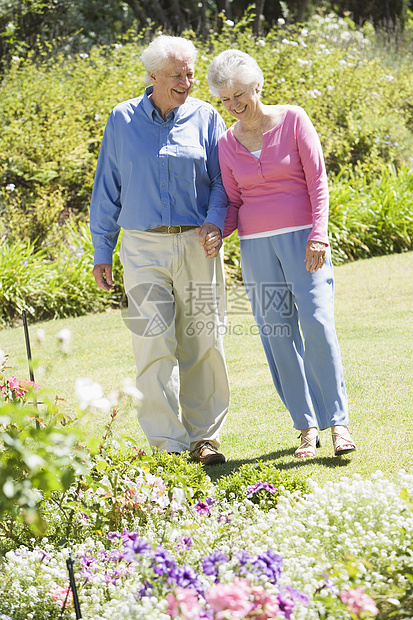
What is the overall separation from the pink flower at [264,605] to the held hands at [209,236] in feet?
6.24

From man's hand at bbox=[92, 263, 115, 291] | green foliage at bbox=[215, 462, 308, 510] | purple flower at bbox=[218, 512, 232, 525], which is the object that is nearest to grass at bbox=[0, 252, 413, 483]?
green foliage at bbox=[215, 462, 308, 510]

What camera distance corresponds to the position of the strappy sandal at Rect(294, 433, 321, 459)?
3.59m

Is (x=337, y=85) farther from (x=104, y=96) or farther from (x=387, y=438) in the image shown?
(x=387, y=438)

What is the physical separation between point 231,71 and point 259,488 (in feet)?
5.97

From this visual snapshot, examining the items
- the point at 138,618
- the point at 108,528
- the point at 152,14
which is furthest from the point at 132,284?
the point at 152,14

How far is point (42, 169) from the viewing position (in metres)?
9.07

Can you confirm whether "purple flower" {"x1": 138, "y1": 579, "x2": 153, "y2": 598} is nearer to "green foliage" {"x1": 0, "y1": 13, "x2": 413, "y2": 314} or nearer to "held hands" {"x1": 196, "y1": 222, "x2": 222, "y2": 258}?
"held hands" {"x1": 196, "y1": 222, "x2": 222, "y2": 258}

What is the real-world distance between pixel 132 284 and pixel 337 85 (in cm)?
823

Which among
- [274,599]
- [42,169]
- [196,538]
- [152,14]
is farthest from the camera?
[152,14]

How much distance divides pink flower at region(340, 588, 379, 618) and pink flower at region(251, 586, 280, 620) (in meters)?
0.18

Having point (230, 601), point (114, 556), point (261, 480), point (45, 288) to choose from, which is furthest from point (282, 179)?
point (45, 288)

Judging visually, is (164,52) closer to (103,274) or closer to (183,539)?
(103,274)

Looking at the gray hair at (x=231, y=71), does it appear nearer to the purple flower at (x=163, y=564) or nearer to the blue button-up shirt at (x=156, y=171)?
the blue button-up shirt at (x=156, y=171)

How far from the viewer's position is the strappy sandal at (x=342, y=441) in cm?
343
